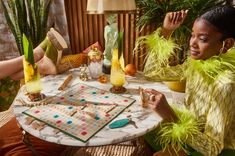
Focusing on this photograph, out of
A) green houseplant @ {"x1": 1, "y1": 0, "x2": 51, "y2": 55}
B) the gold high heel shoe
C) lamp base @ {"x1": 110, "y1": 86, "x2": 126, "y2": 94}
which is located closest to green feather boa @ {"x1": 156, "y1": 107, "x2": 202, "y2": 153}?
lamp base @ {"x1": 110, "y1": 86, "x2": 126, "y2": 94}

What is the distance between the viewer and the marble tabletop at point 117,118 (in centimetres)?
122

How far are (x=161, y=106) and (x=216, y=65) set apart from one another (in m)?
0.33

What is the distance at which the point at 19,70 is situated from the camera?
2.21 metres

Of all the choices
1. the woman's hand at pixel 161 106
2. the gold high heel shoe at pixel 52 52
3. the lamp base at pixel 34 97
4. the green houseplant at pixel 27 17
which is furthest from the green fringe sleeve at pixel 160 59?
the green houseplant at pixel 27 17

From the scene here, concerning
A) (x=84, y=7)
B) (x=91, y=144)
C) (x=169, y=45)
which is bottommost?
(x=91, y=144)

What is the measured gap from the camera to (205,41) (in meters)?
1.32

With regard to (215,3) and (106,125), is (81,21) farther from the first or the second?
(106,125)

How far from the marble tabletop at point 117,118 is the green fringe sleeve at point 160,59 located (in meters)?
0.07

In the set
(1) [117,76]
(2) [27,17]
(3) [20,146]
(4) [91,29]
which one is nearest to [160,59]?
(1) [117,76]

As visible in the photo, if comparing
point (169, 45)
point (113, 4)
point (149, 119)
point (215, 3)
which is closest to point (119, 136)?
point (149, 119)

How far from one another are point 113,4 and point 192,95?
3.04 feet

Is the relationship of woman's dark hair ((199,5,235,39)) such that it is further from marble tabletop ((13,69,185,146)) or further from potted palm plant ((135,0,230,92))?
potted palm plant ((135,0,230,92))

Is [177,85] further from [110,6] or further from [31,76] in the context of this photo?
[31,76]

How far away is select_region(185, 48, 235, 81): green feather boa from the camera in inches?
51.4
